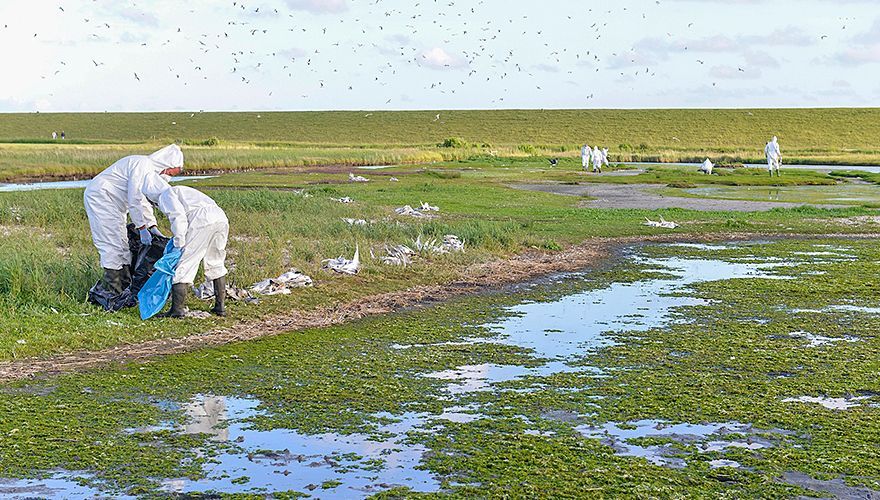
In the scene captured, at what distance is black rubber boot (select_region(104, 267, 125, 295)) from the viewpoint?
12094 millimetres

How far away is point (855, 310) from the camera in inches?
519

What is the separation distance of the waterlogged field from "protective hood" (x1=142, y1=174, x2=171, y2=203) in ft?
6.81

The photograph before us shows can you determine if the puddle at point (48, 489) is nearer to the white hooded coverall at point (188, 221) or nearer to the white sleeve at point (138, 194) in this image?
the white hooded coverall at point (188, 221)

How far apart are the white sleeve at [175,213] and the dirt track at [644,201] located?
2058cm

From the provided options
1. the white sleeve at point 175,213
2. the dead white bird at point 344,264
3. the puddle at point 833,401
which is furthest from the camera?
the dead white bird at point 344,264

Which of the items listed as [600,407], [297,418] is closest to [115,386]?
[297,418]

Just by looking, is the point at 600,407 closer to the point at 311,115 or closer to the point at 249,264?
the point at 249,264

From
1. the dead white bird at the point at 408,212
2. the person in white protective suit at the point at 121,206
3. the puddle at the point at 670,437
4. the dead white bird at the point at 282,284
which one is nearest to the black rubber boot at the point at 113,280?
the person in white protective suit at the point at 121,206

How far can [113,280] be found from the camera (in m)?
12.1

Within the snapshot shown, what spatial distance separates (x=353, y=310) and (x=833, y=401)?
247 inches

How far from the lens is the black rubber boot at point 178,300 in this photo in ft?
38.4

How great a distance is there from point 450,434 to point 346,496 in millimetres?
1414

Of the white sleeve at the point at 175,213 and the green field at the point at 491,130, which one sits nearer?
the white sleeve at the point at 175,213

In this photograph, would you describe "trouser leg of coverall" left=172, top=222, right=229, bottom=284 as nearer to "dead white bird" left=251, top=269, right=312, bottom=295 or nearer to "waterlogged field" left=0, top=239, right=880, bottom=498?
"waterlogged field" left=0, top=239, right=880, bottom=498
